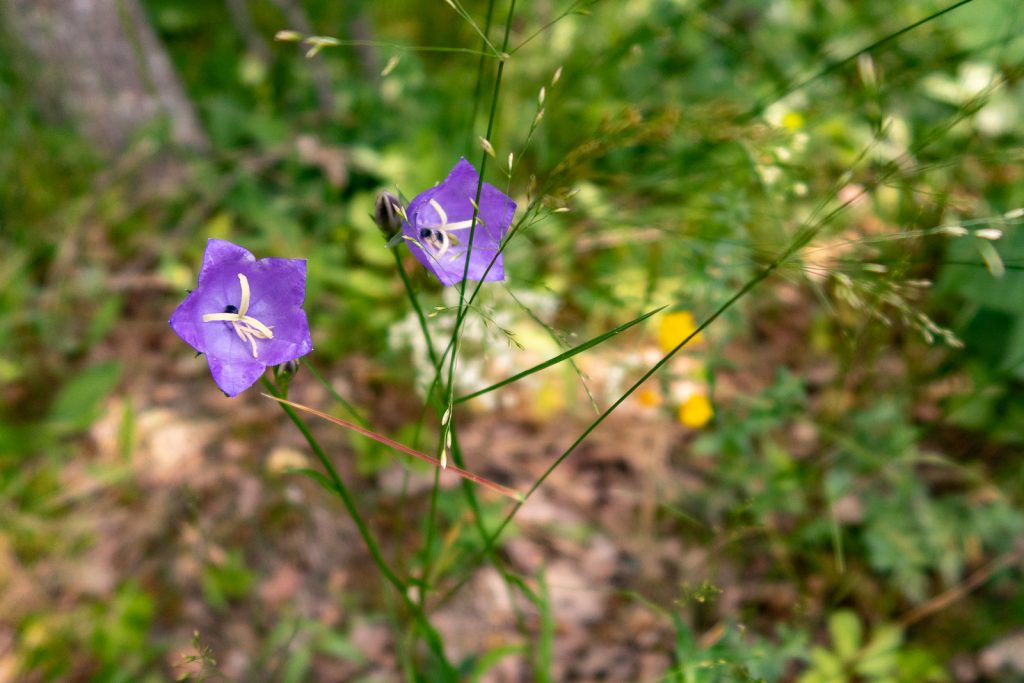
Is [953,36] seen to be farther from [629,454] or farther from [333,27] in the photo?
[333,27]

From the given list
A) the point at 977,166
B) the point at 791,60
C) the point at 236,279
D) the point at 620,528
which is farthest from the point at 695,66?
the point at 236,279

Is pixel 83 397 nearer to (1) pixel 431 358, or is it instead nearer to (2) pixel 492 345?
(2) pixel 492 345

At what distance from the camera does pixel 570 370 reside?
270 cm

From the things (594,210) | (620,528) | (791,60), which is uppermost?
(791,60)

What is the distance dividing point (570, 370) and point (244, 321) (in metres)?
1.58

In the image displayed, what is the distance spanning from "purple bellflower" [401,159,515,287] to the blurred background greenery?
0.32 metres

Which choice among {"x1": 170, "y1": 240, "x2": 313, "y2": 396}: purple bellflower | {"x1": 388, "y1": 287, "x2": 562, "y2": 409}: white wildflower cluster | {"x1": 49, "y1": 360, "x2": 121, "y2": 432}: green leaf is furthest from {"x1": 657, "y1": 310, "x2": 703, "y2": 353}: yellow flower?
{"x1": 49, "y1": 360, "x2": 121, "y2": 432}: green leaf

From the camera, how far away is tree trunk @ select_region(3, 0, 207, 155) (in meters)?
3.07

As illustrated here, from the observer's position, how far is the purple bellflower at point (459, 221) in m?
1.36

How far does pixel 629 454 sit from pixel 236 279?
179 cm

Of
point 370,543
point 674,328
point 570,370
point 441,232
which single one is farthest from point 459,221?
point 570,370

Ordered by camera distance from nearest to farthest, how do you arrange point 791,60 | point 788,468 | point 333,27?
point 788,468, point 791,60, point 333,27

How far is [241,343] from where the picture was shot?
1305mm

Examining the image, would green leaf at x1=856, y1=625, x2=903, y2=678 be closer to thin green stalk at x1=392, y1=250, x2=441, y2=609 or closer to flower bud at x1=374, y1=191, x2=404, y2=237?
thin green stalk at x1=392, y1=250, x2=441, y2=609
